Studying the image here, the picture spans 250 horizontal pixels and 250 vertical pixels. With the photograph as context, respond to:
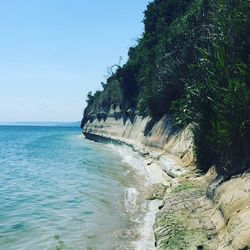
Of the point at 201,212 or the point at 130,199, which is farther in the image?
the point at 130,199

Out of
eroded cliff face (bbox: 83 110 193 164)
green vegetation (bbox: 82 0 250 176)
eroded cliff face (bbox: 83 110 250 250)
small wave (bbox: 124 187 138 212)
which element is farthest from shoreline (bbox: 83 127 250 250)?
eroded cliff face (bbox: 83 110 193 164)

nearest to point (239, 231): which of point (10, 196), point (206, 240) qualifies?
point (206, 240)

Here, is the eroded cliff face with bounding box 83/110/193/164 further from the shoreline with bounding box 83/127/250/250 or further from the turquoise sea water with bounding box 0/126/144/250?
the shoreline with bounding box 83/127/250/250

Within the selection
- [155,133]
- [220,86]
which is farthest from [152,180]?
[155,133]

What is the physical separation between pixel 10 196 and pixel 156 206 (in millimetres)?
6265

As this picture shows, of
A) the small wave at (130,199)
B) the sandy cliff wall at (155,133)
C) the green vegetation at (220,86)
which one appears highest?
the green vegetation at (220,86)

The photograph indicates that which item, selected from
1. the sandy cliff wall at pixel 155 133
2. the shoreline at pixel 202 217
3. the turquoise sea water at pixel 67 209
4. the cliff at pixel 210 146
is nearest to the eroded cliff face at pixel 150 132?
the sandy cliff wall at pixel 155 133

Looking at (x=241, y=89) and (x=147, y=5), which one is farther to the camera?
(x=147, y=5)

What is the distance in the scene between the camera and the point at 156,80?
28.8 m

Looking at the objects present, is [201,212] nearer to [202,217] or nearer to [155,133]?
[202,217]

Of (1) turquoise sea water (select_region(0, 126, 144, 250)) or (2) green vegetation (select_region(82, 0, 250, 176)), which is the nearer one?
(2) green vegetation (select_region(82, 0, 250, 176))

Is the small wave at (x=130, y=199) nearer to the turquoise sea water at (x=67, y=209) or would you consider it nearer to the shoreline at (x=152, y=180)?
the turquoise sea water at (x=67, y=209)

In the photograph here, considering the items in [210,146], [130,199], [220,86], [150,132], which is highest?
[220,86]

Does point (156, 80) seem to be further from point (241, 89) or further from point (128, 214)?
point (241, 89)
